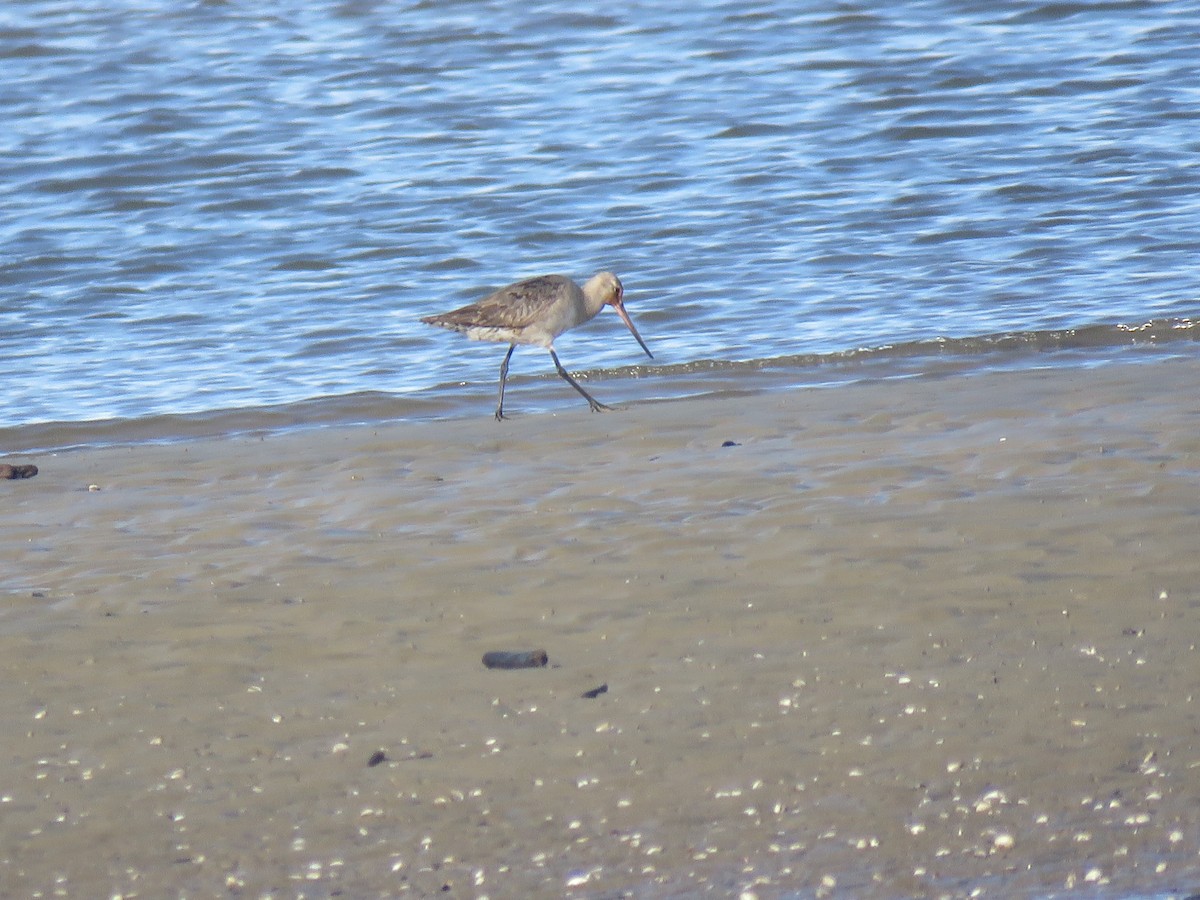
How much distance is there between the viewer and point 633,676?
4.57 metres

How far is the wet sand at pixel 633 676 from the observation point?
12.8 ft

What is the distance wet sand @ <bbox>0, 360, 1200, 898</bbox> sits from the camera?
3.89m

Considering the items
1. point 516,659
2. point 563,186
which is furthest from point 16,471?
point 563,186

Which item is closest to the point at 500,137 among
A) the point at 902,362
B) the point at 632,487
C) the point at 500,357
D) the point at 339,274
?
the point at 339,274

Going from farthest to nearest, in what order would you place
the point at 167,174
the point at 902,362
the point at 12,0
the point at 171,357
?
the point at 12,0 → the point at 167,174 → the point at 171,357 → the point at 902,362

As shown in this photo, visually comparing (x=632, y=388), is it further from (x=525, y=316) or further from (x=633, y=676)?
(x=633, y=676)

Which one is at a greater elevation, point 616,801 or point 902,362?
point 616,801

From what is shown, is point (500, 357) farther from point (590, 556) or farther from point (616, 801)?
point (616, 801)

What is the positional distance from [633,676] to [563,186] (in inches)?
351

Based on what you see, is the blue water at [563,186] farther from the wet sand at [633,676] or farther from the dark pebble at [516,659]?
the dark pebble at [516,659]

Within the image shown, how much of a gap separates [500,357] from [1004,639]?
5.28 metres

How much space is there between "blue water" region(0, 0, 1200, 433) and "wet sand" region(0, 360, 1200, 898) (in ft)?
8.08

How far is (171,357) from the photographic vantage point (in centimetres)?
952

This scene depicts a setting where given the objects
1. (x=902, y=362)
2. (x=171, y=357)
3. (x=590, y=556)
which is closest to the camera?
(x=590, y=556)
